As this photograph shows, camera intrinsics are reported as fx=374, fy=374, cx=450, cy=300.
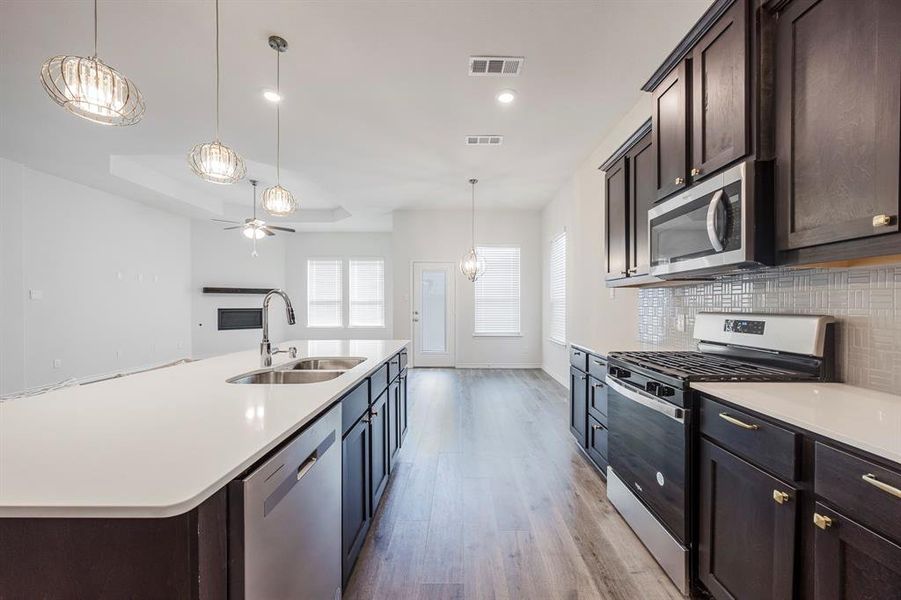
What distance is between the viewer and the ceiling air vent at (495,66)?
2607mm

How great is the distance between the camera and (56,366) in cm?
505

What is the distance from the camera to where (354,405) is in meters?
1.72

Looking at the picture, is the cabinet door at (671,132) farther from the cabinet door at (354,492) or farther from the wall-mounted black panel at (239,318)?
the wall-mounted black panel at (239,318)

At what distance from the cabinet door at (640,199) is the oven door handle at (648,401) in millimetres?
747

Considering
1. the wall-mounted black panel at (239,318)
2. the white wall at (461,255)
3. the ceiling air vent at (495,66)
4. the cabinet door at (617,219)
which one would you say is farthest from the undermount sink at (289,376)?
the wall-mounted black panel at (239,318)

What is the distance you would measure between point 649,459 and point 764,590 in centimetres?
66

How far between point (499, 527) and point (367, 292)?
7.25 m

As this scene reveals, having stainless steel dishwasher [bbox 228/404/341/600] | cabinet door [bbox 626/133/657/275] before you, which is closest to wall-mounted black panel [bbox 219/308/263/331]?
stainless steel dishwasher [bbox 228/404/341/600]

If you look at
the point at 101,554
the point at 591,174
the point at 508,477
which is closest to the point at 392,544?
the point at 508,477

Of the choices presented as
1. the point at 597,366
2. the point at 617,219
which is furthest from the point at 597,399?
the point at 617,219

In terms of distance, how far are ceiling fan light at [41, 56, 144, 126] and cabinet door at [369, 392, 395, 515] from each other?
1.83 metres

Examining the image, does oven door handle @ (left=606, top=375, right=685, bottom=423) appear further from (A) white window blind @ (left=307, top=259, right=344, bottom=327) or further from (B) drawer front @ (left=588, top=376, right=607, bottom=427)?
(A) white window blind @ (left=307, top=259, right=344, bottom=327)

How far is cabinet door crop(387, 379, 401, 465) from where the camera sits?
2.52 m

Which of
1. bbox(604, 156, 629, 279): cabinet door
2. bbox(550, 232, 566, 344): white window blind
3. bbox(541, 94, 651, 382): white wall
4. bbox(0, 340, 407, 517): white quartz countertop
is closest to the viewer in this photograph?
bbox(0, 340, 407, 517): white quartz countertop
